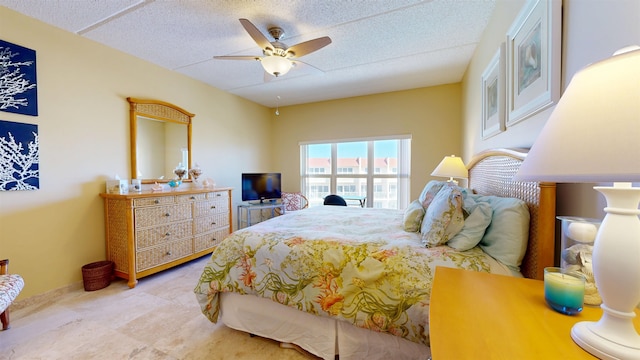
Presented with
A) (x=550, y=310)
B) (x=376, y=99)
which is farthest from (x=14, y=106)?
(x=376, y=99)

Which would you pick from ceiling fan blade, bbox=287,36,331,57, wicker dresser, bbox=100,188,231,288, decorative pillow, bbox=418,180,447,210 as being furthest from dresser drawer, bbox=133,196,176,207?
decorative pillow, bbox=418,180,447,210

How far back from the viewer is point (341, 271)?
1457 mm

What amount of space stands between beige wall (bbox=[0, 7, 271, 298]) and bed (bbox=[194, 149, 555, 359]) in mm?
1748

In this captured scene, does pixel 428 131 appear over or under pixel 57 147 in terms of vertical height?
over

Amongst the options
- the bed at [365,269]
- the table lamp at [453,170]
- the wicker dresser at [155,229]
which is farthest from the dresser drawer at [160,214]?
the table lamp at [453,170]

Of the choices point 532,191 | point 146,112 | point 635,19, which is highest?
point 146,112

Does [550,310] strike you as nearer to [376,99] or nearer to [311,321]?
[311,321]

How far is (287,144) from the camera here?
5184 millimetres

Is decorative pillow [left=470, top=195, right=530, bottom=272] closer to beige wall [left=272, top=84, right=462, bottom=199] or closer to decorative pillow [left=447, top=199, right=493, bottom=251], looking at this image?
decorative pillow [left=447, top=199, right=493, bottom=251]

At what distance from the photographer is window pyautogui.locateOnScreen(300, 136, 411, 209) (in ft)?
14.5

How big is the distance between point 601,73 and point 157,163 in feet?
12.6

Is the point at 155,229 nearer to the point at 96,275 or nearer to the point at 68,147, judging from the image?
the point at 96,275

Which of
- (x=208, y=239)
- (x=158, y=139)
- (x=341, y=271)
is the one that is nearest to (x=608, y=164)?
(x=341, y=271)

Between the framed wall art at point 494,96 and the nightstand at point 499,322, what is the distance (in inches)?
57.7
